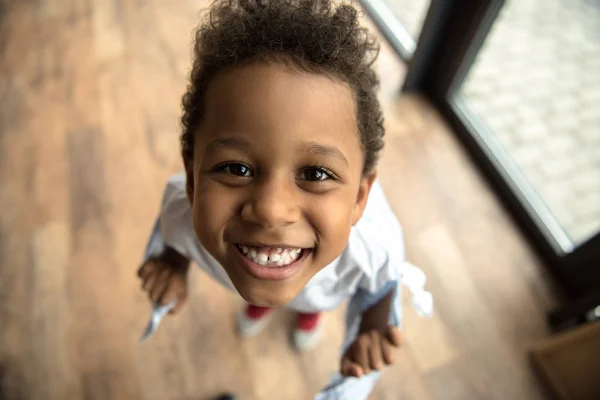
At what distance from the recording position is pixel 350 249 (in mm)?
709

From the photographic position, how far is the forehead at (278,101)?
1.59ft

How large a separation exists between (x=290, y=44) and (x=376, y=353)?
1.67ft

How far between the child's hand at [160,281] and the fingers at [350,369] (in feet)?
1.07

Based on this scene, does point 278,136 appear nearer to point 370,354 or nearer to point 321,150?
point 321,150

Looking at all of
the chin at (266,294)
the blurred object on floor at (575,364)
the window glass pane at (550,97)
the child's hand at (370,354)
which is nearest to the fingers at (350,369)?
the child's hand at (370,354)

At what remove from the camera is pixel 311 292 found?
78 centimetres

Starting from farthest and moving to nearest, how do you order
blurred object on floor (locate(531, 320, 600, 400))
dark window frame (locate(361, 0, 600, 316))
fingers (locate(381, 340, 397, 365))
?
dark window frame (locate(361, 0, 600, 316)), blurred object on floor (locate(531, 320, 600, 400)), fingers (locate(381, 340, 397, 365))

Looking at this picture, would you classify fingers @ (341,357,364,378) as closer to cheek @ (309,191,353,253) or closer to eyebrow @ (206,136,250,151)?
cheek @ (309,191,353,253)

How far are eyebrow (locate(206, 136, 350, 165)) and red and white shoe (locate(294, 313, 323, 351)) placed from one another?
0.61 meters

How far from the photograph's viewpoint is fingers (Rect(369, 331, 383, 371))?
73 centimetres

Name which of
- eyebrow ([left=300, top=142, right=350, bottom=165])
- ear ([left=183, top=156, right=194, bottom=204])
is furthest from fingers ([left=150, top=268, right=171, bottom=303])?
eyebrow ([left=300, top=142, right=350, bottom=165])

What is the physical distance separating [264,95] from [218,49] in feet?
0.35

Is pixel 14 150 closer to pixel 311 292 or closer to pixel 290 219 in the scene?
pixel 311 292

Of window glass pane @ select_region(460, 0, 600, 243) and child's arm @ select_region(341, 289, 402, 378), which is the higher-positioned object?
window glass pane @ select_region(460, 0, 600, 243)
